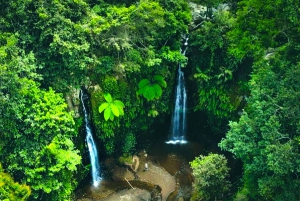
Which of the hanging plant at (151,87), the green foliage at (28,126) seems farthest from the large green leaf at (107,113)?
the green foliage at (28,126)

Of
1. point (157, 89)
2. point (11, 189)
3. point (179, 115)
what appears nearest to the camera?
point (11, 189)

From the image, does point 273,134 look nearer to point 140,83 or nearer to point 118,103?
point 140,83

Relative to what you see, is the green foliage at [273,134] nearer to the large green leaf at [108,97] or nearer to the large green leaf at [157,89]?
the large green leaf at [157,89]

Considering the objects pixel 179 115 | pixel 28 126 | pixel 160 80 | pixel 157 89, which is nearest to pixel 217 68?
pixel 160 80

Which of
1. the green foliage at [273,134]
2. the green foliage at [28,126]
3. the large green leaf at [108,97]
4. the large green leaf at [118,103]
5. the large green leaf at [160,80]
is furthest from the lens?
the large green leaf at [160,80]

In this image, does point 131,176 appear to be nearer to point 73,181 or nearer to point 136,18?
point 73,181

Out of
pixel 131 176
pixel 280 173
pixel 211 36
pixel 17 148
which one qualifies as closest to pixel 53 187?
pixel 17 148
